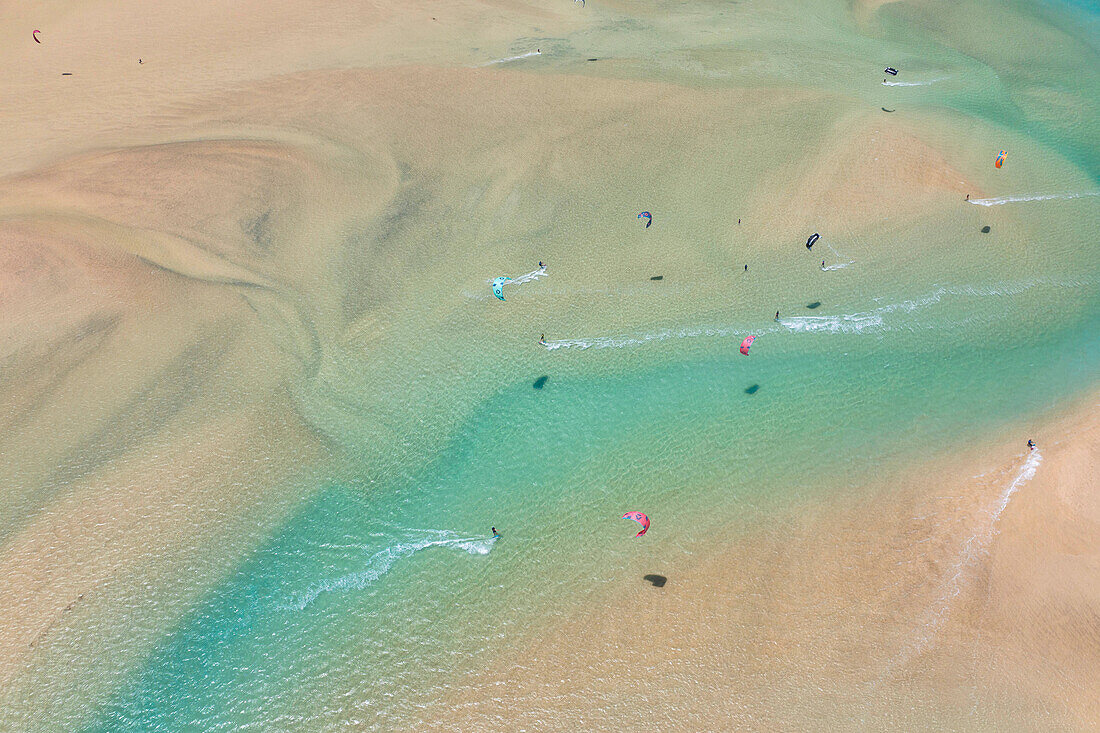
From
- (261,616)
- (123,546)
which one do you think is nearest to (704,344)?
(261,616)

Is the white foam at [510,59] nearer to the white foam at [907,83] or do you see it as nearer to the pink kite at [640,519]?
the white foam at [907,83]

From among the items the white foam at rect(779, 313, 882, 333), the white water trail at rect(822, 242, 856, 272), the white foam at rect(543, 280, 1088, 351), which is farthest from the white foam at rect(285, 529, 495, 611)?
the white water trail at rect(822, 242, 856, 272)

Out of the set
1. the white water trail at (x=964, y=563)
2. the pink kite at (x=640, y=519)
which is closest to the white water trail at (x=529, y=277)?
the pink kite at (x=640, y=519)

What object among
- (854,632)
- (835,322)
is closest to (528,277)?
(835,322)

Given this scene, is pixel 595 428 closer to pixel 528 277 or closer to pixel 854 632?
pixel 528 277

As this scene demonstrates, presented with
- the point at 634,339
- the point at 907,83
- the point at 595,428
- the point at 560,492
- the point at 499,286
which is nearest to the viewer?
the point at 560,492
